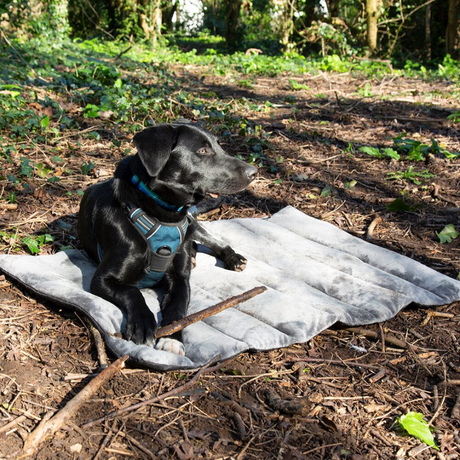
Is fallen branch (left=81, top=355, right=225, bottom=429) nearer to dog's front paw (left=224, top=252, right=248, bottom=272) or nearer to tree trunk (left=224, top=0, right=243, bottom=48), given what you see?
dog's front paw (left=224, top=252, right=248, bottom=272)

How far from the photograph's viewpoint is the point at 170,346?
2.75 metres

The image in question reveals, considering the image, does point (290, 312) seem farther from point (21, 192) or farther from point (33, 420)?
point (21, 192)

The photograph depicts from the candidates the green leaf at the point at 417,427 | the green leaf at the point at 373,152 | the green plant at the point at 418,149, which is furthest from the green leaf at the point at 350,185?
the green leaf at the point at 417,427

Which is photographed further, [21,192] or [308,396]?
[21,192]

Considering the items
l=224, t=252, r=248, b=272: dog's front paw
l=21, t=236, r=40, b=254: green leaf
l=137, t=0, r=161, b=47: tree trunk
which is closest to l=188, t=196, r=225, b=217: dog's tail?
l=224, t=252, r=248, b=272: dog's front paw

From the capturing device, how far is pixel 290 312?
317 centimetres

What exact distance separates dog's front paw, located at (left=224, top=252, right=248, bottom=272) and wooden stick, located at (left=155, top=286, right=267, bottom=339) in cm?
47

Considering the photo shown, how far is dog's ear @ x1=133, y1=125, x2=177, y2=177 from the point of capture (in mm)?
2965

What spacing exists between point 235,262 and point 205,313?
898mm

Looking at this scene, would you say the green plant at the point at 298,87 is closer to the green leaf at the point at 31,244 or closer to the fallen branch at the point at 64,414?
the green leaf at the point at 31,244

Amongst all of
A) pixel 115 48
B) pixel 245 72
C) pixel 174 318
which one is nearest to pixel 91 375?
pixel 174 318

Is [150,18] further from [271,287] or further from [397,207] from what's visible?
[271,287]

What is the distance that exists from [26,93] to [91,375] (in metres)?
5.26

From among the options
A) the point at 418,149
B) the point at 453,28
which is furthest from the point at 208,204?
the point at 453,28
